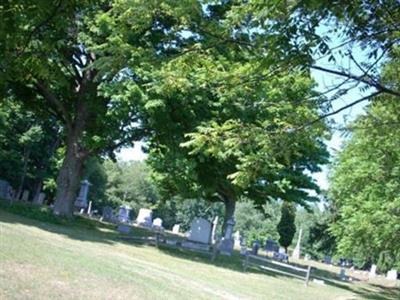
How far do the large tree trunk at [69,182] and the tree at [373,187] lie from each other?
12.1 metres

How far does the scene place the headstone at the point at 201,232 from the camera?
3192 cm

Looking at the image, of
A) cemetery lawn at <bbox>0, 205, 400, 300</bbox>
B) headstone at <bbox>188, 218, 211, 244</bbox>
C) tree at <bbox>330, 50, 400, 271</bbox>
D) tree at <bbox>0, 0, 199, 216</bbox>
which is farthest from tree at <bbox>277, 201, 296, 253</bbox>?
cemetery lawn at <bbox>0, 205, 400, 300</bbox>

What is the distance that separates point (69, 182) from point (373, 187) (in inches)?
526

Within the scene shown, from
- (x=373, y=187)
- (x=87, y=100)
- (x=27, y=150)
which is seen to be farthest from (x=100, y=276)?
(x=27, y=150)

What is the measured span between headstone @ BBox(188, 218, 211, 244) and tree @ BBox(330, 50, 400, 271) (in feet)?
23.7

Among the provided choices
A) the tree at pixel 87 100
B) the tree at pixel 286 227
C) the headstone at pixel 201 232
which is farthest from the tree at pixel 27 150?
the tree at pixel 286 227

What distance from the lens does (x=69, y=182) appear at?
25.0 metres

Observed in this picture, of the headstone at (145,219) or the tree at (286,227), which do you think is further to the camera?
the headstone at (145,219)

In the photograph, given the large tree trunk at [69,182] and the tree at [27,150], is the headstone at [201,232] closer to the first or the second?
the large tree trunk at [69,182]

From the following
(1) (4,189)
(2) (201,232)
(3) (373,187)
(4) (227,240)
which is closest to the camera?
(3) (373,187)

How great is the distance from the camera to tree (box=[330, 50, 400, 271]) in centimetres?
617

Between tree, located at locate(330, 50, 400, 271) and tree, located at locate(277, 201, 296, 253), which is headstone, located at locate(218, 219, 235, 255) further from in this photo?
tree, located at locate(277, 201, 296, 253)

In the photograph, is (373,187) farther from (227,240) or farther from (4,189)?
(4,189)

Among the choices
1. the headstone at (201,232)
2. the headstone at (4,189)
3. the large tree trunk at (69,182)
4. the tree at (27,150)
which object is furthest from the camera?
the tree at (27,150)
